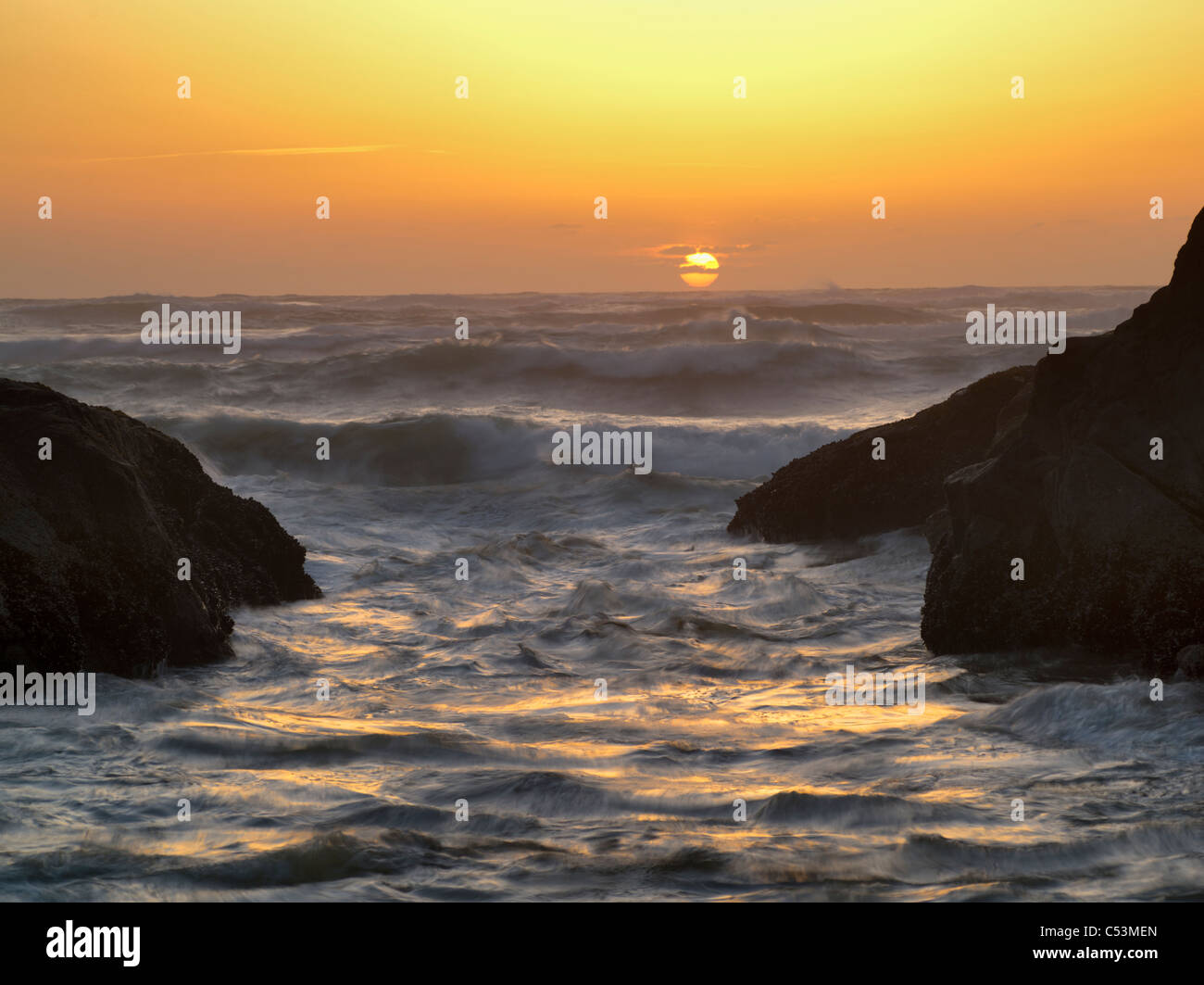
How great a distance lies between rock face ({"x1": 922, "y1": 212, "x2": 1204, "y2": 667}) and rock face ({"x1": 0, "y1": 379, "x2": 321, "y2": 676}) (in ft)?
15.2

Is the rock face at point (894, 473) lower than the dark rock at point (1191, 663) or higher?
higher

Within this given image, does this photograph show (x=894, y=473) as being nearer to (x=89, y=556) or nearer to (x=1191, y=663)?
(x=1191, y=663)

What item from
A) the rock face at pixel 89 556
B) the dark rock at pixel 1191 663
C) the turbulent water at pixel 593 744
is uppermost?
the rock face at pixel 89 556

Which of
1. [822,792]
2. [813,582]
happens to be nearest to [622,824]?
[822,792]

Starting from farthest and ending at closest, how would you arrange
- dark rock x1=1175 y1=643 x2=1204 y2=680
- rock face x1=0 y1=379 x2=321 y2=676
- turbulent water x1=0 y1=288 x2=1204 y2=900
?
rock face x1=0 y1=379 x2=321 y2=676
dark rock x1=1175 y1=643 x2=1204 y2=680
turbulent water x1=0 y1=288 x2=1204 y2=900

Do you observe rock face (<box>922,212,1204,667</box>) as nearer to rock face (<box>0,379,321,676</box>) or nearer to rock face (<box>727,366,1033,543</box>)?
rock face (<box>727,366,1033,543</box>)

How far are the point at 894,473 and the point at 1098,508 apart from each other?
182 inches

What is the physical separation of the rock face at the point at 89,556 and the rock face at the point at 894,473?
5630mm

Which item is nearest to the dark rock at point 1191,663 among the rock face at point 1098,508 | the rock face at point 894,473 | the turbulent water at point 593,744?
the rock face at point 1098,508

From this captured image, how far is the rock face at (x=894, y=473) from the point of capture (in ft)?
37.3

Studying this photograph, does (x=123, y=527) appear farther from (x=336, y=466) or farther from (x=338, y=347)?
(x=338, y=347)

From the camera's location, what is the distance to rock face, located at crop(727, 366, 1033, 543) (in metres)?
11.4

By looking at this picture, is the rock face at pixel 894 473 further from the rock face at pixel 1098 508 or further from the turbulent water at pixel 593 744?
the rock face at pixel 1098 508

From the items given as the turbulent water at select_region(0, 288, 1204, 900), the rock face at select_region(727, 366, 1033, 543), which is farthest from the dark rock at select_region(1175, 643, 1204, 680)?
the rock face at select_region(727, 366, 1033, 543)
